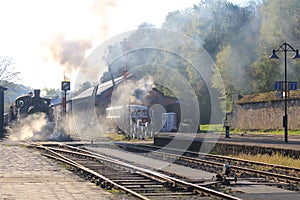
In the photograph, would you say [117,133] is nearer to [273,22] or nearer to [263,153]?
[273,22]

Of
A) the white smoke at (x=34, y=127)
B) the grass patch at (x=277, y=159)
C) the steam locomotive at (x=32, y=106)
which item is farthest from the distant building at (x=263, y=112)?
the grass patch at (x=277, y=159)

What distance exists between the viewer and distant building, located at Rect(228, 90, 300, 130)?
43.1 m

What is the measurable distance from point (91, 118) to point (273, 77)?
20.3 m

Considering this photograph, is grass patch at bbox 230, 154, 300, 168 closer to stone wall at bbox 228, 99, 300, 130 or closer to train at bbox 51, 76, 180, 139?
stone wall at bbox 228, 99, 300, 130

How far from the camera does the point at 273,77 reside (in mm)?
56500

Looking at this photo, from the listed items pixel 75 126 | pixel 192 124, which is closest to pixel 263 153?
pixel 192 124

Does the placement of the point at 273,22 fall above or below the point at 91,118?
above

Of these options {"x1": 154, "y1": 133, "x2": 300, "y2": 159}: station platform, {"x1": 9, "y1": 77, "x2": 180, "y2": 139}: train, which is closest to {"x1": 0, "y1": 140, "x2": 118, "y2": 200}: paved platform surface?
{"x1": 154, "y1": 133, "x2": 300, "y2": 159}: station platform

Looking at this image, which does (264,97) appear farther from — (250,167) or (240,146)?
(250,167)

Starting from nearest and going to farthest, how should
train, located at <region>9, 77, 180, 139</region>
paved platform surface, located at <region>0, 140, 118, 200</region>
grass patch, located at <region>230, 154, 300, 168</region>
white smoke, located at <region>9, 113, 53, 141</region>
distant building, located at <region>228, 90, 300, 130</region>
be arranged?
1. paved platform surface, located at <region>0, 140, 118, 200</region>
2. grass patch, located at <region>230, 154, 300, 168</region>
3. distant building, located at <region>228, 90, 300, 130</region>
4. train, located at <region>9, 77, 180, 139</region>
5. white smoke, located at <region>9, 113, 53, 141</region>

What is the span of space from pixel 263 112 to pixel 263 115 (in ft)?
0.92

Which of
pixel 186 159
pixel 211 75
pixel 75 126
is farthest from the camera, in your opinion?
pixel 211 75

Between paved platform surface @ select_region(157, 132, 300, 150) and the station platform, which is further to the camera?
paved platform surface @ select_region(157, 132, 300, 150)

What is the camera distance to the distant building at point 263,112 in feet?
141
